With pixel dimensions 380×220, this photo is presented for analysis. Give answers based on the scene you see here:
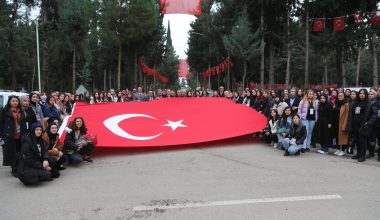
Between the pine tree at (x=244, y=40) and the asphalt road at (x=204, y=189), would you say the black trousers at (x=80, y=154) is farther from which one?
the pine tree at (x=244, y=40)

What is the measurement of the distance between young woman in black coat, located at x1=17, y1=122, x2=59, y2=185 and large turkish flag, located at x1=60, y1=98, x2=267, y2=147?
2569 mm

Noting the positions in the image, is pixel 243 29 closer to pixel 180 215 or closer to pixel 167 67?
pixel 180 215

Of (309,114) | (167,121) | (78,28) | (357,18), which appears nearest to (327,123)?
(309,114)

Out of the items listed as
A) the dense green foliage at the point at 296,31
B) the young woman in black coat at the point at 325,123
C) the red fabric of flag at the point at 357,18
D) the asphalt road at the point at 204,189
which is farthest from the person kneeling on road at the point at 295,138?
the dense green foliage at the point at 296,31

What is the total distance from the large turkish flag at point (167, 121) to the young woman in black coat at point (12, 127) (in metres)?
2.18

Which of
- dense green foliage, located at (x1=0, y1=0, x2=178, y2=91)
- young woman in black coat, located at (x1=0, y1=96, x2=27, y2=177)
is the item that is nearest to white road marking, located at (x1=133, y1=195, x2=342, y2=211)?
young woman in black coat, located at (x1=0, y1=96, x2=27, y2=177)

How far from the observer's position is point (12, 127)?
7973 mm

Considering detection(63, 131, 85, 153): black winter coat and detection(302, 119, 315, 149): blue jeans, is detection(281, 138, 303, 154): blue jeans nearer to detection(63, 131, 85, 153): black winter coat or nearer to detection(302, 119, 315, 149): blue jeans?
detection(302, 119, 315, 149): blue jeans

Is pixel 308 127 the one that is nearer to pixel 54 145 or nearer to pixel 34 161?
pixel 54 145

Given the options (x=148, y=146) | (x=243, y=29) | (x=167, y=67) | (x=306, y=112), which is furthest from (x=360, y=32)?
(x=167, y=67)

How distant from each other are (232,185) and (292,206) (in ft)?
4.77

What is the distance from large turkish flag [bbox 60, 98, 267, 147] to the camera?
10469mm

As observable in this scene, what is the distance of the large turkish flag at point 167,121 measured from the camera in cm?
1047

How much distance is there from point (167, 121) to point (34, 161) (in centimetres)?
490
